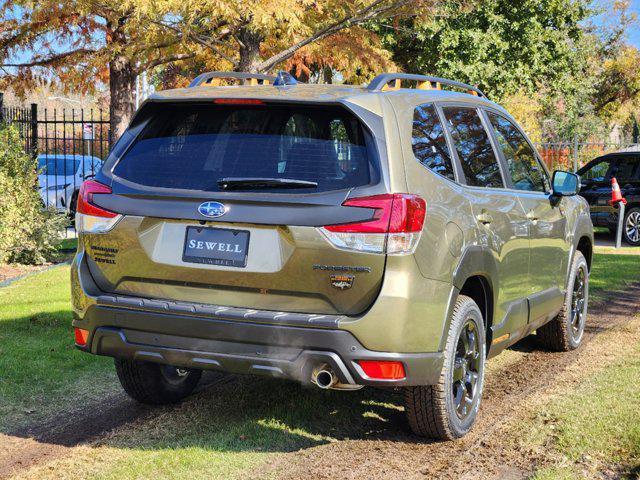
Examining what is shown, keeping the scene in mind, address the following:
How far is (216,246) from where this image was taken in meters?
4.22

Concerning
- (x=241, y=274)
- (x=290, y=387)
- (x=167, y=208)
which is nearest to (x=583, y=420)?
(x=290, y=387)

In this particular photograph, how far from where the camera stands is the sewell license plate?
13.7 ft

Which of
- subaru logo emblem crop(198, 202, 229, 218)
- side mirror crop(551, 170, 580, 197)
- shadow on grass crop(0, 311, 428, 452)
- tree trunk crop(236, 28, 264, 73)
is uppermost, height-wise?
tree trunk crop(236, 28, 264, 73)

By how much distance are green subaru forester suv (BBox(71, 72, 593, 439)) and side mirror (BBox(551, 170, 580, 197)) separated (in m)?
1.49

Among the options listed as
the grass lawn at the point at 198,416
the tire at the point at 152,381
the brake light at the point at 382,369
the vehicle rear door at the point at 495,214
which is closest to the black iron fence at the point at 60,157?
the grass lawn at the point at 198,416

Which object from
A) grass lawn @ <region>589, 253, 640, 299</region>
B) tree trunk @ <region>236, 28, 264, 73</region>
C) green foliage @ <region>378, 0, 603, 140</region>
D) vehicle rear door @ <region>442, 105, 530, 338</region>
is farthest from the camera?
green foliage @ <region>378, 0, 603, 140</region>

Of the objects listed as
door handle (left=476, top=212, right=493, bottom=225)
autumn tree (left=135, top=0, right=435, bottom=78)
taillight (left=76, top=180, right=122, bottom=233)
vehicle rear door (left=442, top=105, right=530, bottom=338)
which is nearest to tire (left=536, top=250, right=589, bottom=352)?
vehicle rear door (left=442, top=105, right=530, bottom=338)

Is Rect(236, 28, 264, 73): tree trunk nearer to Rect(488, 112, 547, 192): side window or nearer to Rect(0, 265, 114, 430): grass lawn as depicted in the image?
Rect(0, 265, 114, 430): grass lawn

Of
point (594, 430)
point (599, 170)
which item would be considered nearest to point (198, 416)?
point (594, 430)

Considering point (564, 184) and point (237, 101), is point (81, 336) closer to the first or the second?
point (237, 101)

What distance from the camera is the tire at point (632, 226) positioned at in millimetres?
17781

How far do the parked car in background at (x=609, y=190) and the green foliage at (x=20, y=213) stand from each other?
10.7 metres

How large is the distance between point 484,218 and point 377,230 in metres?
1.21

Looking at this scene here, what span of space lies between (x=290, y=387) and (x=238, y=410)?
0.59 m
